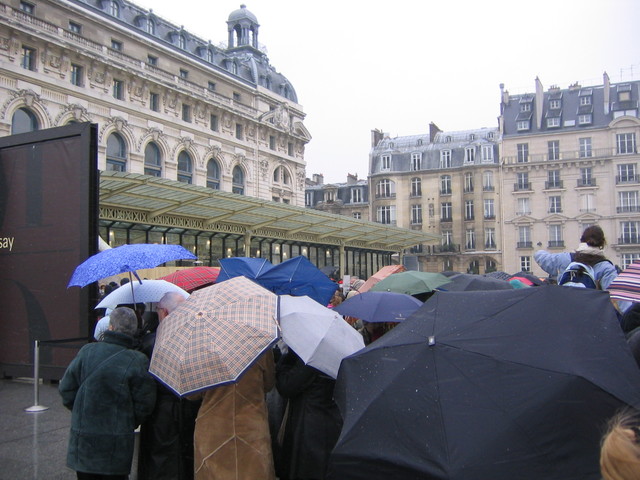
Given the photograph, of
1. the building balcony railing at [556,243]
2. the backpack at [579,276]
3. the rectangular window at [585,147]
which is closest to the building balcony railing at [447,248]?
the building balcony railing at [556,243]

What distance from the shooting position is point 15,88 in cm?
2472

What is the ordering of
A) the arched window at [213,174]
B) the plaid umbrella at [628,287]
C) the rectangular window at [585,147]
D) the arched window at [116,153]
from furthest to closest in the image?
the rectangular window at [585,147]
the arched window at [213,174]
the arched window at [116,153]
the plaid umbrella at [628,287]

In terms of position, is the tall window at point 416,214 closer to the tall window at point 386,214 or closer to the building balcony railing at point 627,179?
the tall window at point 386,214

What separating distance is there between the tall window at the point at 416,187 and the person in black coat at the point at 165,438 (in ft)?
175

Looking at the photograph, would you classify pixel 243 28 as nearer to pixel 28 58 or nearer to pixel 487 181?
pixel 28 58

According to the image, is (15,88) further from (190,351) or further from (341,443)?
(341,443)

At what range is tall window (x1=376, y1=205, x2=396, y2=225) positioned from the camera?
57.0 metres

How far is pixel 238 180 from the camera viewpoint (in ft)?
128

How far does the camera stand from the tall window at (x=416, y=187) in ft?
186

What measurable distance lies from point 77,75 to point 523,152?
39848 millimetres

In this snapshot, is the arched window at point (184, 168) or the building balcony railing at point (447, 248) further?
the building balcony railing at point (447, 248)

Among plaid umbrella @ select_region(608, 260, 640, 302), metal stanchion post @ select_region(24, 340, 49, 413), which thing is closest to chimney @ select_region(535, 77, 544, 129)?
metal stanchion post @ select_region(24, 340, 49, 413)

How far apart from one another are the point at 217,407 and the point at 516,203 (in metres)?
51.8

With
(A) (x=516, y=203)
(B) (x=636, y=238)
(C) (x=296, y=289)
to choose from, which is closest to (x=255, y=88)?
(A) (x=516, y=203)
